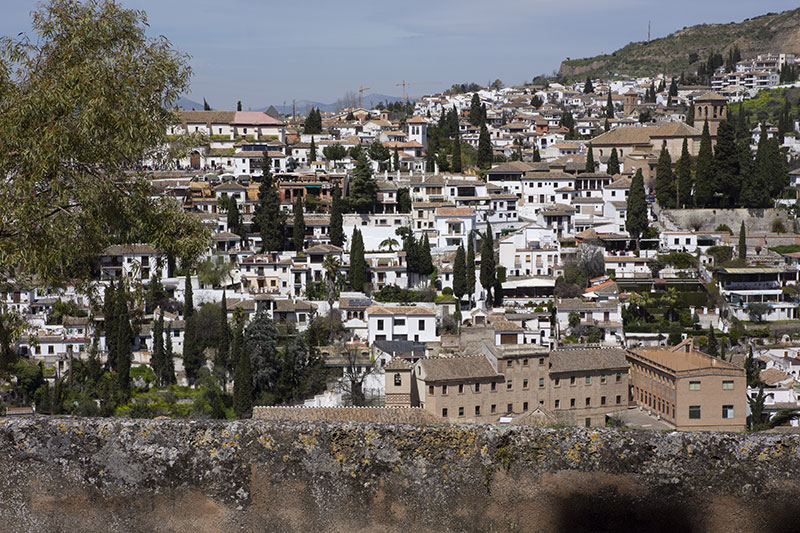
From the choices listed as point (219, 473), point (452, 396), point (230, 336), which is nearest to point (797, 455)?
point (219, 473)

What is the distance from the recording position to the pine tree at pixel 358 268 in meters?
44.5

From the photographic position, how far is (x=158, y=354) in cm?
3894

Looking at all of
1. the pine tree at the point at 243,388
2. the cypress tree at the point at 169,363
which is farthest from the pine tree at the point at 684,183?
the cypress tree at the point at 169,363

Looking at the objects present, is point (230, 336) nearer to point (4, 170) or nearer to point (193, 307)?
point (193, 307)

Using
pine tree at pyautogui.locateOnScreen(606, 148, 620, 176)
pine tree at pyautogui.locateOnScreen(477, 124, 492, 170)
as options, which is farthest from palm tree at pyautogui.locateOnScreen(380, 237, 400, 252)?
pine tree at pyautogui.locateOnScreen(606, 148, 620, 176)

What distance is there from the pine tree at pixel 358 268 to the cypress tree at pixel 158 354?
9543 mm

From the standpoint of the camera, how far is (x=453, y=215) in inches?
1925

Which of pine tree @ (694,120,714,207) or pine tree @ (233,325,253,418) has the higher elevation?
pine tree @ (694,120,714,207)

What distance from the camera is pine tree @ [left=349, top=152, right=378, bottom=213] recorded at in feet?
164

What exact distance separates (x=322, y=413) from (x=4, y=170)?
48.7 feet

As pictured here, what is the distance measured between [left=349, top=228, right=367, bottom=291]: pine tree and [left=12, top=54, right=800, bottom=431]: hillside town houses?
107mm

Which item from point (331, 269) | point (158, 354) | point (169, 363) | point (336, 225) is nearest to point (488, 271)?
Result: point (331, 269)

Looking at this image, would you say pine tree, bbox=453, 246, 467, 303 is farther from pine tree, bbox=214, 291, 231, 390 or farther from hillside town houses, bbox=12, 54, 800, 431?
pine tree, bbox=214, 291, 231, 390

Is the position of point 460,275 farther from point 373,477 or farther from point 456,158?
point 373,477
